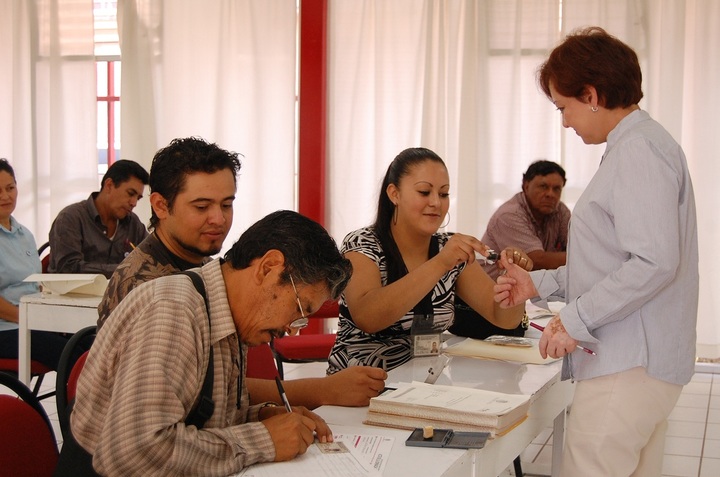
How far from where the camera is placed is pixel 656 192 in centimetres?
176

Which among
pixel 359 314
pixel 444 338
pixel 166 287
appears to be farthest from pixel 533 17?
pixel 166 287

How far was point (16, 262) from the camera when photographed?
162 inches

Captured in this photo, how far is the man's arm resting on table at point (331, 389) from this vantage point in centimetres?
193

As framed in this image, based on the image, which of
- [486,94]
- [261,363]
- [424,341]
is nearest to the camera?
[424,341]

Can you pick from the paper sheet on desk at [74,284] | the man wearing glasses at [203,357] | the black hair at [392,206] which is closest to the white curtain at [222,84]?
the paper sheet on desk at [74,284]

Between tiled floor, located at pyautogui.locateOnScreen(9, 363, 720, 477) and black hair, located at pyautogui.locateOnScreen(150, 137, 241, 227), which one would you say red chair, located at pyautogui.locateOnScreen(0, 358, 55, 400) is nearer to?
tiled floor, located at pyautogui.locateOnScreen(9, 363, 720, 477)

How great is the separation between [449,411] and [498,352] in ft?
2.88

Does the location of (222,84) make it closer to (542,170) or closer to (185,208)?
(542,170)

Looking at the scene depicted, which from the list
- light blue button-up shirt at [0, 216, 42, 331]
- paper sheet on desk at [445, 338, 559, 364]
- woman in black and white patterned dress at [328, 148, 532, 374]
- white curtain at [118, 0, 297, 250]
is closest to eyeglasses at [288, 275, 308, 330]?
woman in black and white patterned dress at [328, 148, 532, 374]

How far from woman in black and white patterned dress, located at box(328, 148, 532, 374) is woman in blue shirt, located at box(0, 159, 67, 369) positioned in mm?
1613

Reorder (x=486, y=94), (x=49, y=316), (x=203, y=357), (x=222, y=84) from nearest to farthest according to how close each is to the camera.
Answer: (x=203, y=357)
(x=49, y=316)
(x=486, y=94)
(x=222, y=84)

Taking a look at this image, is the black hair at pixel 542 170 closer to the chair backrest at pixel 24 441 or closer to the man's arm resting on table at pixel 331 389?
the man's arm resting on table at pixel 331 389

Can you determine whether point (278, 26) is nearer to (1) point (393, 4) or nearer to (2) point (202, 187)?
(1) point (393, 4)

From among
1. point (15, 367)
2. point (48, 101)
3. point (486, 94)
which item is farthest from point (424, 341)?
point (48, 101)
